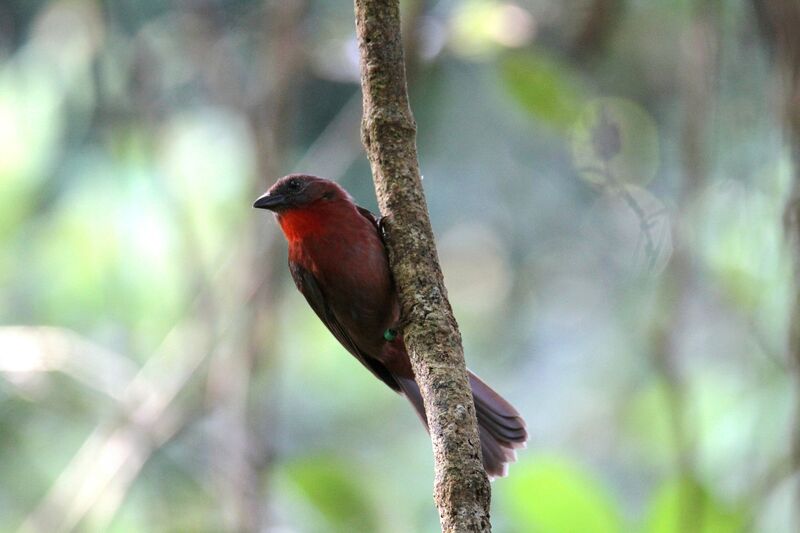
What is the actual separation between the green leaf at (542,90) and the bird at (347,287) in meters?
0.85

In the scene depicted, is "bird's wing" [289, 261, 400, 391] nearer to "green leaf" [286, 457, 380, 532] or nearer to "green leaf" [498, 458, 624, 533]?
"green leaf" [286, 457, 380, 532]

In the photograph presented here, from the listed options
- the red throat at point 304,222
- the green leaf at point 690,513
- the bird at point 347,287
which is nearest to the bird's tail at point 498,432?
the bird at point 347,287

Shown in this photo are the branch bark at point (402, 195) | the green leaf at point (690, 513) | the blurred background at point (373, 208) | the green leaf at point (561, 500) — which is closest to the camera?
the branch bark at point (402, 195)

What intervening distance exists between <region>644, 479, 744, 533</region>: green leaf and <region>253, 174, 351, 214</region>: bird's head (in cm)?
134

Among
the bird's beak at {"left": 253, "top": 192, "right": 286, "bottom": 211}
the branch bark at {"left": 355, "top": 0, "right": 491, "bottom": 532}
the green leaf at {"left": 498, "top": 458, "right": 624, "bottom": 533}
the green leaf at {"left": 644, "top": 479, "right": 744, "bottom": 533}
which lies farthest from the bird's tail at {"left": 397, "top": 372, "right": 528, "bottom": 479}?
the branch bark at {"left": 355, "top": 0, "right": 491, "bottom": 532}

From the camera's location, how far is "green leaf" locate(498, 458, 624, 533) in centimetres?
301

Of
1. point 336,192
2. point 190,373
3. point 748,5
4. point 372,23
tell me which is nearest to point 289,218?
point 336,192

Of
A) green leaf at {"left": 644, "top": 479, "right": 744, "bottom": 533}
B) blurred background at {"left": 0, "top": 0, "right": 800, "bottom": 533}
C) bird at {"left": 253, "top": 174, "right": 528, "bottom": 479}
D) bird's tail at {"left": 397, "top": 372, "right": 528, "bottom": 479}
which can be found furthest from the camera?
blurred background at {"left": 0, "top": 0, "right": 800, "bottom": 533}

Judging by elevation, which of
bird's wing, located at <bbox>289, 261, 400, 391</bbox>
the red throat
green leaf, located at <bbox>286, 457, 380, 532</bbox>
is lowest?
green leaf, located at <bbox>286, 457, 380, 532</bbox>

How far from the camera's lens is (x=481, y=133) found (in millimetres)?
6961

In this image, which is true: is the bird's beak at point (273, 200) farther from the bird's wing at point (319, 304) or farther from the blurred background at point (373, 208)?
the blurred background at point (373, 208)

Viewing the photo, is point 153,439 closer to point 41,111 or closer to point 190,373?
point 190,373

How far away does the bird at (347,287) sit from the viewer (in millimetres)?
3180

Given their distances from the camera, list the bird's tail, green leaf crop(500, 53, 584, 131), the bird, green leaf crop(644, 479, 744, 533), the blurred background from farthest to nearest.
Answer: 1. green leaf crop(500, 53, 584, 131)
2. the blurred background
3. the bird's tail
4. the bird
5. green leaf crop(644, 479, 744, 533)
